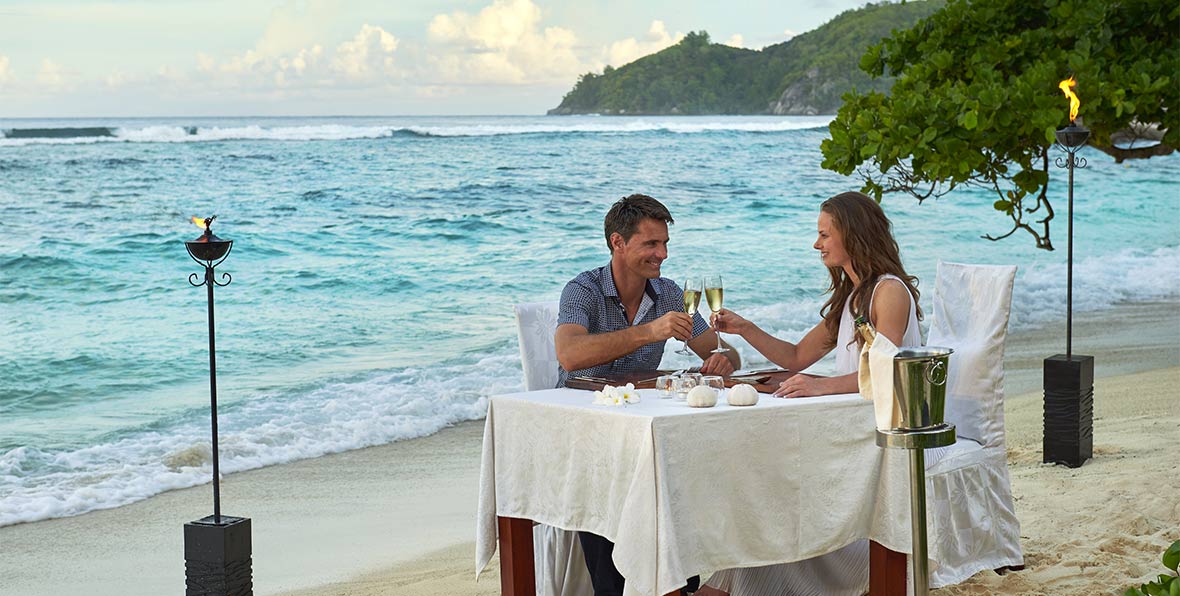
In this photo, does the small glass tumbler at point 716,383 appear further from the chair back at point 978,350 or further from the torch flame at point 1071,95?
the torch flame at point 1071,95

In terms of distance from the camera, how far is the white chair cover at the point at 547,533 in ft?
12.1

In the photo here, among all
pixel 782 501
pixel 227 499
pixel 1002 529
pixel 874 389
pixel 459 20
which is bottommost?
→ pixel 227 499

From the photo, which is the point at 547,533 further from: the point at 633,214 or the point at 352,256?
the point at 352,256

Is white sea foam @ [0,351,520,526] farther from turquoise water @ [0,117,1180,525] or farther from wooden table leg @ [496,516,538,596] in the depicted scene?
wooden table leg @ [496,516,538,596]

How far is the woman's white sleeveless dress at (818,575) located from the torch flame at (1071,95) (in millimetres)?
1000

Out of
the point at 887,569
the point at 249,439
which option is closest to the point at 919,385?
the point at 887,569

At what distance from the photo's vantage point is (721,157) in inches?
783

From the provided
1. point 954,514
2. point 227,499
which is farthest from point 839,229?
point 227,499

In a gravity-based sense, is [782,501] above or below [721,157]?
below

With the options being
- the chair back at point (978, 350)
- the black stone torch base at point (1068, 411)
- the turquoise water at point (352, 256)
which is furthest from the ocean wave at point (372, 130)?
the chair back at point (978, 350)

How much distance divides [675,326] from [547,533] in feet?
2.58

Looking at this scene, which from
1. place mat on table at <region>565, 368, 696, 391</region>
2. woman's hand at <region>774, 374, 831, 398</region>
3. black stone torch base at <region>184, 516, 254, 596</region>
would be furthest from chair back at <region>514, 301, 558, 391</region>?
black stone torch base at <region>184, 516, 254, 596</region>

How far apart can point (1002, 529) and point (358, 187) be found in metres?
14.1

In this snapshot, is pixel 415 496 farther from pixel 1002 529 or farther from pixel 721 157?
pixel 721 157
